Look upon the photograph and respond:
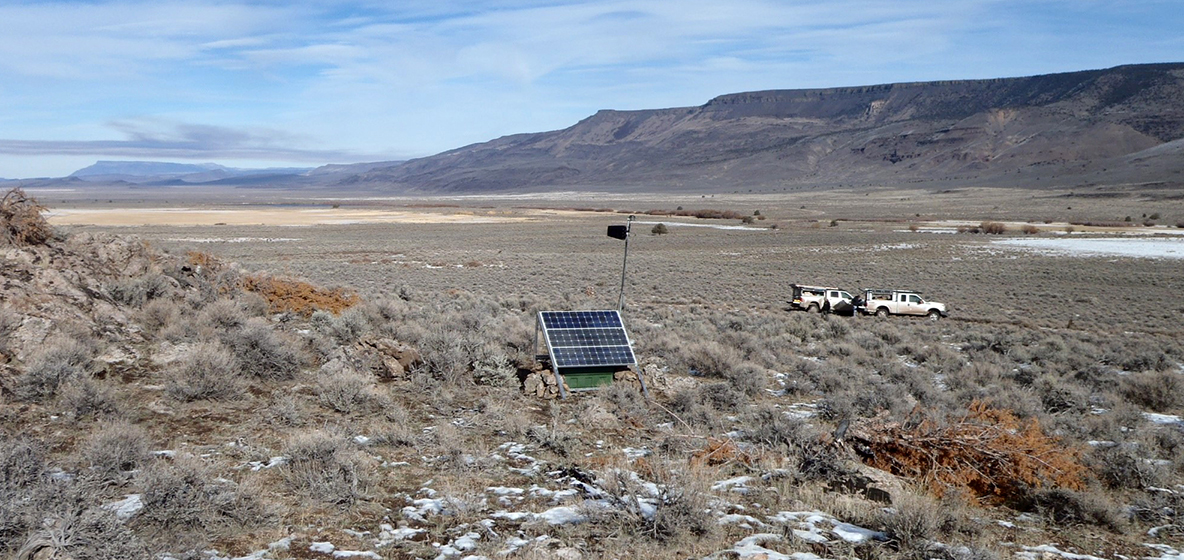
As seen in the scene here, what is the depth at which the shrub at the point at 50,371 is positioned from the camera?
25.7 ft

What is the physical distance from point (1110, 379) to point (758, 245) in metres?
37.4

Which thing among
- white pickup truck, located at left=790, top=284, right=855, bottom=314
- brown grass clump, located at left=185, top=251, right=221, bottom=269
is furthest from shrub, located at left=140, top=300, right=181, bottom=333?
white pickup truck, located at left=790, top=284, right=855, bottom=314

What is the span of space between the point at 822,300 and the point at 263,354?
18189 mm

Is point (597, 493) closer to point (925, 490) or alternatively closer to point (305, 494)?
point (305, 494)

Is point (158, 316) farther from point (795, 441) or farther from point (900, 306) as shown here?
point (900, 306)

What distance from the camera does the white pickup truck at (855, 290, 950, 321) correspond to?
22.7 m

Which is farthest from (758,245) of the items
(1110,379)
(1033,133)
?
(1033,133)

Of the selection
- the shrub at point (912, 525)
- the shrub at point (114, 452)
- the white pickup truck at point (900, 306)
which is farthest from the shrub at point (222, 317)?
the white pickup truck at point (900, 306)

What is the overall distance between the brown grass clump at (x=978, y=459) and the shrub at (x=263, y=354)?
24.1 ft

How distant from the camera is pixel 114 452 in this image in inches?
245

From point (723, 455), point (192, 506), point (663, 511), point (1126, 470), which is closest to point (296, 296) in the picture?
point (192, 506)

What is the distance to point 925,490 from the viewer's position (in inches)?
260

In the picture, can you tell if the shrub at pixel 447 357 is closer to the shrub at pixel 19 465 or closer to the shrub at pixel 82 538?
the shrub at pixel 19 465

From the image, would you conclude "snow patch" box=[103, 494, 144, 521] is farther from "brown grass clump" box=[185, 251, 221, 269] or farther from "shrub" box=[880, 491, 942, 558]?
"brown grass clump" box=[185, 251, 221, 269]
